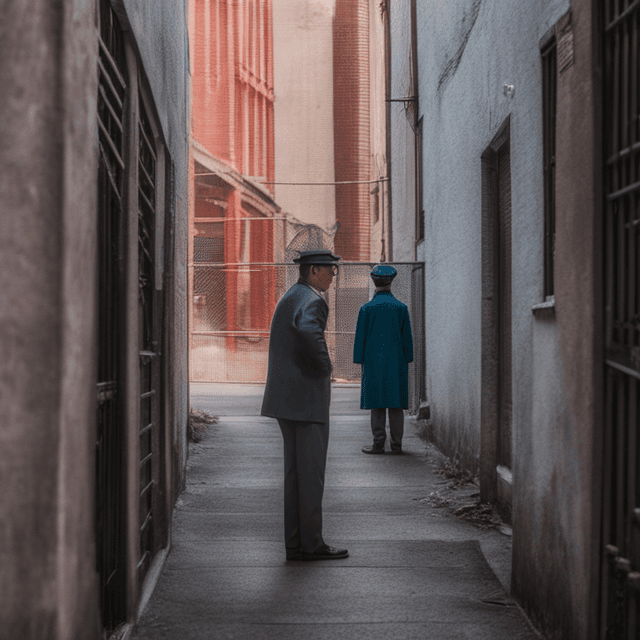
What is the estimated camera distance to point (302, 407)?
527 cm

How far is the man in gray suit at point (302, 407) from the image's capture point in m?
5.27

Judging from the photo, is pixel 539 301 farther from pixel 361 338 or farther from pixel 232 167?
pixel 232 167

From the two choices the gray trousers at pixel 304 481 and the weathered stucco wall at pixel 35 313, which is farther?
the gray trousers at pixel 304 481

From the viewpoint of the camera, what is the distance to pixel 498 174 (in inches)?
282

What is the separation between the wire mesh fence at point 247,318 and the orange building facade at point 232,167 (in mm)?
30

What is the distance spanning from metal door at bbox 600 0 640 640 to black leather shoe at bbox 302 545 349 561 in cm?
226

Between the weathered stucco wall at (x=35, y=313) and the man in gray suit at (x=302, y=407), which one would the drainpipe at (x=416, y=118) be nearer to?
the man in gray suit at (x=302, y=407)

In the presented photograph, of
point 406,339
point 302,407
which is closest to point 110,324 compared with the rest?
point 302,407

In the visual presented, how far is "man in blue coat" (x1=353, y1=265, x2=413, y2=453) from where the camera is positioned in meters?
9.57

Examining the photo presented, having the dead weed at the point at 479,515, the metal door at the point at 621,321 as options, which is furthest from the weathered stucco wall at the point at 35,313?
the dead weed at the point at 479,515

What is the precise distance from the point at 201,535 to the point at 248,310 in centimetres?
1397

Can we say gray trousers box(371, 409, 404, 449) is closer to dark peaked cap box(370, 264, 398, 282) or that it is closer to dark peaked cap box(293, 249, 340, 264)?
dark peaked cap box(370, 264, 398, 282)

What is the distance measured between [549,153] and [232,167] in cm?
1848

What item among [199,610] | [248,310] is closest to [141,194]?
[199,610]
